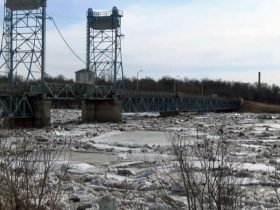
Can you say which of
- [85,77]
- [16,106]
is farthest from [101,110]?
[16,106]

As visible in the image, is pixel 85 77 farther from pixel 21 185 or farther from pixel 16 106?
pixel 21 185

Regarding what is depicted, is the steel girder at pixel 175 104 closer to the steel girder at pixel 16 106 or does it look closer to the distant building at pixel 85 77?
the distant building at pixel 85 77

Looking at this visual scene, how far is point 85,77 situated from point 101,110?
21.3ft

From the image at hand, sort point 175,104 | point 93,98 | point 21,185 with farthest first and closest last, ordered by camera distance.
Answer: point 175,104, point 93,98, point 21,185

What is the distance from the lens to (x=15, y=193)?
25.9 ft

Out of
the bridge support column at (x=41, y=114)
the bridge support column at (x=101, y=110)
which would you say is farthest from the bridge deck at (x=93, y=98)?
the bridge support column at (x=101, y=110)

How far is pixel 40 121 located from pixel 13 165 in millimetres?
52354

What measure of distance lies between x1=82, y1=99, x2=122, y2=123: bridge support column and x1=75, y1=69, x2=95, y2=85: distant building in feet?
11.7

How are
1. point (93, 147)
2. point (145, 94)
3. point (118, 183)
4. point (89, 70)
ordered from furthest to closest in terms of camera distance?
point (145, 94) → point (89, 70) → point (93, 147) → point (118, 183)

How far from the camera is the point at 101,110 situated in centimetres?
7919

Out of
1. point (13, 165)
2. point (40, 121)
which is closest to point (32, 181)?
point (13, 165)

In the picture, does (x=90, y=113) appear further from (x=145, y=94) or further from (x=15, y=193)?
(x=15, y=193)

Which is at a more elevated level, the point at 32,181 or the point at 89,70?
the point at 89,70

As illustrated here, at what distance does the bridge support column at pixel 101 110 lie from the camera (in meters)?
77.9
